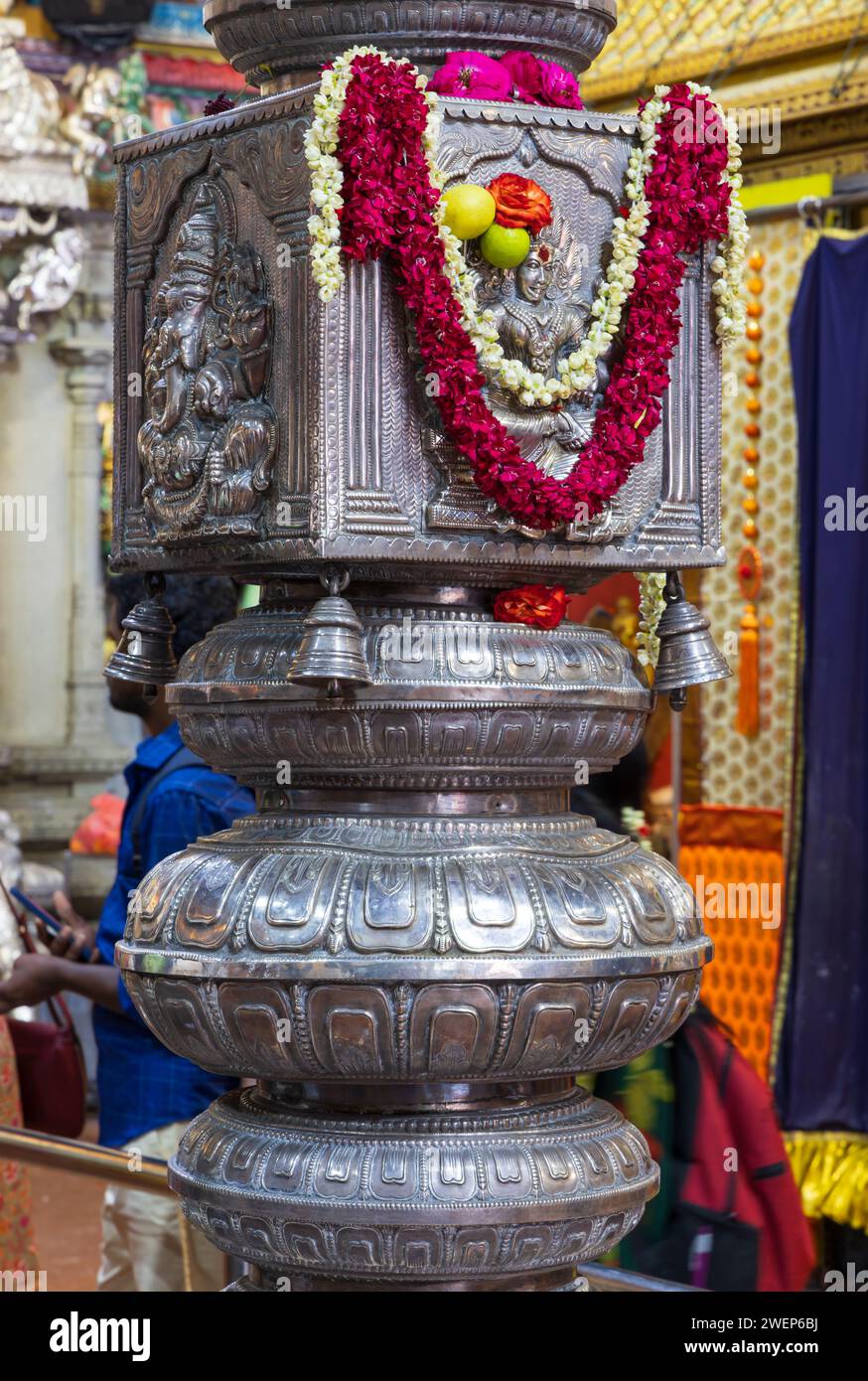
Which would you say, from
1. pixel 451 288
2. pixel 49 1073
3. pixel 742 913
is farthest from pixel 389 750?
pixel 742 913

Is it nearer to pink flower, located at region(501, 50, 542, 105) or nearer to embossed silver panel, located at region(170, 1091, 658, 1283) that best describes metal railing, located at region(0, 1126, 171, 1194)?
embossed silver panel, located at region(170, 1091, 658, 1283)

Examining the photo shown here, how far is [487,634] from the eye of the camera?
6.44 ft

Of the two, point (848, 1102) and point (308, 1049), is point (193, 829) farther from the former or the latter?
point (848, 1102)

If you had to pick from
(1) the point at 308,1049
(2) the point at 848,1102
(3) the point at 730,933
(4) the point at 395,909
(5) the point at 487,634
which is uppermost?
(5) the point at 487,634

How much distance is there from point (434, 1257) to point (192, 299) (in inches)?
39.9

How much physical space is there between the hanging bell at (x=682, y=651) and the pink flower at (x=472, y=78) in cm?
55

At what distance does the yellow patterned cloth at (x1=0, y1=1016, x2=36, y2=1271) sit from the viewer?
142 inches

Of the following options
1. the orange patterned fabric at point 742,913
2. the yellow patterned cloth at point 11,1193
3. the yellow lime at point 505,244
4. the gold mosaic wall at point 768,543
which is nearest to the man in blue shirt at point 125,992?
the yellow patterned cloth at point 11,1193

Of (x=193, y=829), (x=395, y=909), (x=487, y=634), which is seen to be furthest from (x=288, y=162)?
(x=193, y=829)

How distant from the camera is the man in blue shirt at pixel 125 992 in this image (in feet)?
9.90

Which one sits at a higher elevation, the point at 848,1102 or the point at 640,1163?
the point at 640,1163

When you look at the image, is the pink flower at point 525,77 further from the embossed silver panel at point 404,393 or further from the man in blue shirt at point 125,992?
the man in blue shirt at point 125,992

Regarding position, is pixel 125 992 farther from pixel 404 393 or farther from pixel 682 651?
pixel 404 393

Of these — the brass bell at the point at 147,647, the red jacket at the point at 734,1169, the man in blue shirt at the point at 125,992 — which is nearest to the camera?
the brass bell at the point at 147,647
